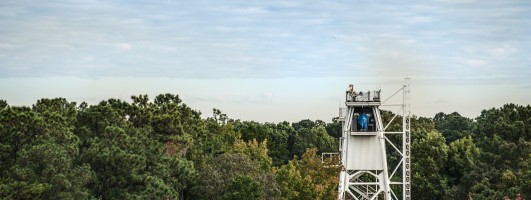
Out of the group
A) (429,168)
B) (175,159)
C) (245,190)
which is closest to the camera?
(175,159)

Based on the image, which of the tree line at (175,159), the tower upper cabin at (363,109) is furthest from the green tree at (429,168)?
the tower upper cabin at (363,109)

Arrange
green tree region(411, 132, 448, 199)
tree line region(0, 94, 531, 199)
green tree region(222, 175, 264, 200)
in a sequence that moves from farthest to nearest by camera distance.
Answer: green tree region(411, 132, 448, 199) → green tree region(222, 175, 264, 200) → tree line region(0, 94, 531, 199)

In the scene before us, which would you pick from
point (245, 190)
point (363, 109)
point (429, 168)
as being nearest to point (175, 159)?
point (245, 190)

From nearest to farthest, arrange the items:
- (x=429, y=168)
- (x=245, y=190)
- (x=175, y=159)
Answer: (x=175, y=159) < (x=245, y=190) < (x=429, y=168)

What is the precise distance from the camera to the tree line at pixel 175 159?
157 ft

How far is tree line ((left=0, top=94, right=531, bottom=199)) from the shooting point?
48000mm

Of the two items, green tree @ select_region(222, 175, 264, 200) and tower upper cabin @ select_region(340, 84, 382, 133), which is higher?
tower upper cabin @ select_region(340, 84, 382, 133)

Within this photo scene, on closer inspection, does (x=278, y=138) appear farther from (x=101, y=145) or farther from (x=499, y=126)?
(x=101, y=145)

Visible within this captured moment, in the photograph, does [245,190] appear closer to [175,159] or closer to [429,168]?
[175,159]

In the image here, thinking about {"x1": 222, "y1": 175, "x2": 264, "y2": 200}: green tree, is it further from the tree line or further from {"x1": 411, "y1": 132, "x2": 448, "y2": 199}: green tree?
{"x1": 411, "y1": 132, "x2": 448, "y2": 199}: green tree

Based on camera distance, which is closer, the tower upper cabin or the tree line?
the tree line

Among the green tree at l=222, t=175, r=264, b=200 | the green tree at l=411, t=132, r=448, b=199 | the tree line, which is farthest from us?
the green tree at l=411, t=132, r=448, b=199

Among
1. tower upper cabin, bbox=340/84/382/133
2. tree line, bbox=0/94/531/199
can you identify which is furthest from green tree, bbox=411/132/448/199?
tower upper cabin, bbox=340/84/382/133

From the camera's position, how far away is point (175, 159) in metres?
60.7
